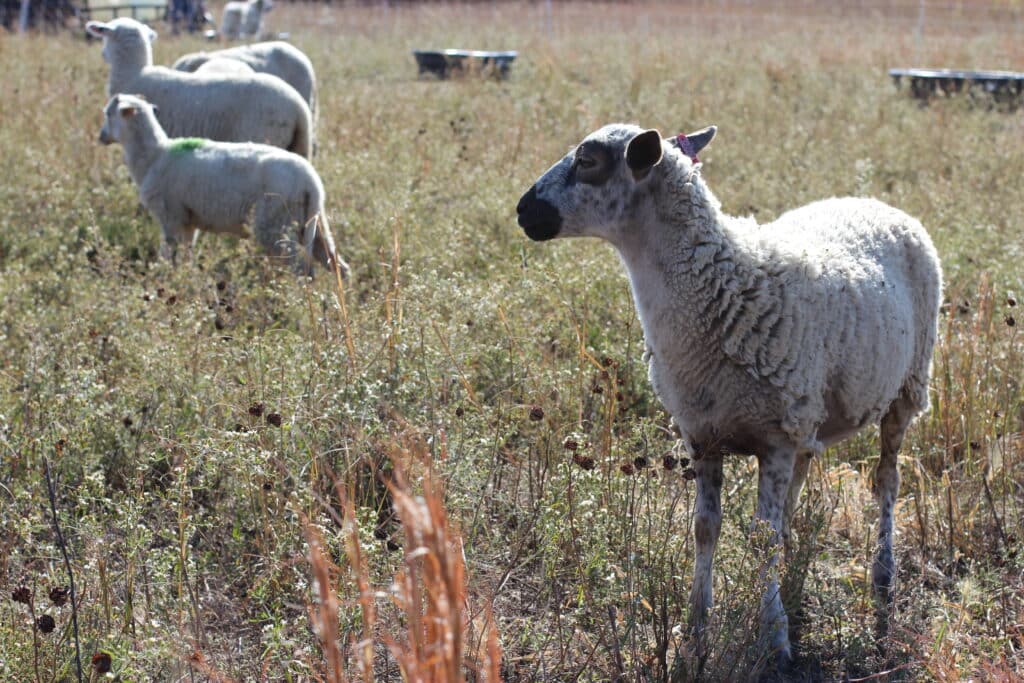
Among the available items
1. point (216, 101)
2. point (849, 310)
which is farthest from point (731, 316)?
point (216, 101)

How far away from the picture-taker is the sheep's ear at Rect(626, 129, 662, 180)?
3.66 metres

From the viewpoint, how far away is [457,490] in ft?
12.2

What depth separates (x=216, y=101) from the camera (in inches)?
348

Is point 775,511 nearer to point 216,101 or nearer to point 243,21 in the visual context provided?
point 216,101

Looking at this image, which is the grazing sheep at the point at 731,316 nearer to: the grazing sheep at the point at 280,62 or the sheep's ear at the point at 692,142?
the sheep's ear at the point at 692,142

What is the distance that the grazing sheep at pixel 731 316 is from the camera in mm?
3656

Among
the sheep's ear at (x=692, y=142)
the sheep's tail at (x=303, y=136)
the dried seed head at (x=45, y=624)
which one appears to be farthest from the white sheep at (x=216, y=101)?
the dried seed head at (x=45, y=624)

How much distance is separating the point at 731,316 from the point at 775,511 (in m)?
0.67

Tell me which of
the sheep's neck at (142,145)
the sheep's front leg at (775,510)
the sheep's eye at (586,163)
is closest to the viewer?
the sheep's front leg at (775,510)

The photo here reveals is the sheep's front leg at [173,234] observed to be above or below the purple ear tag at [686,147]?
below

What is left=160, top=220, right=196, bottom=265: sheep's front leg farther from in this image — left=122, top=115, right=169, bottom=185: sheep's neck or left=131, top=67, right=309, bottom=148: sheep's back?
left=131, top=67, right=309, bottom=148: sheep's back

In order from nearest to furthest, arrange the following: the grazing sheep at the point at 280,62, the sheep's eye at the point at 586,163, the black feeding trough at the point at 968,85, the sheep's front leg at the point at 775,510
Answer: the sheep's front leg at the point at 775,510 < the sheep's eye at the point at 586,163 < the grazing sheep at the point at 280,62 < the black feeding trough at the point at 968,85

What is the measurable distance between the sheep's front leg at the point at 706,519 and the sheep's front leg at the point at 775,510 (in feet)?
0.55

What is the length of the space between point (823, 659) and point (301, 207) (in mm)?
4432
